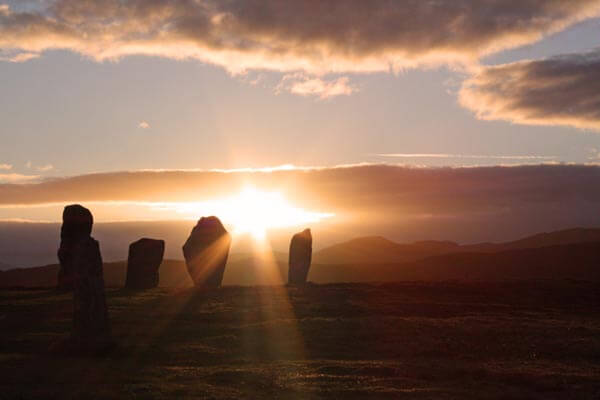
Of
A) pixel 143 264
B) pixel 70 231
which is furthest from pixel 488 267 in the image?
pixel 70 231

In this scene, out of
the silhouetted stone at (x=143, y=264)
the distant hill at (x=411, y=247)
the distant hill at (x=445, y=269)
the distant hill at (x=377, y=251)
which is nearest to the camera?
the silhouetted stone at (x=143, y=264)

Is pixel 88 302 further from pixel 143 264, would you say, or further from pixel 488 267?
pixel 488 267

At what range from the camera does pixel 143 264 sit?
174ft

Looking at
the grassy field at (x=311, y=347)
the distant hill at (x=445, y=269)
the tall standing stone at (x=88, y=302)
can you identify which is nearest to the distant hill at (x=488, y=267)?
the distant hill at (x=445, y=269)

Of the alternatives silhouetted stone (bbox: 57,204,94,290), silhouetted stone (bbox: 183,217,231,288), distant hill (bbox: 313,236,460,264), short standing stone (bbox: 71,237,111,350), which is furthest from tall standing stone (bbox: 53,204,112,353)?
distant hill (bbox: 313,236,460,264)

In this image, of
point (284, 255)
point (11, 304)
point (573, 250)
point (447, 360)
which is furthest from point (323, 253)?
point (447, 360)

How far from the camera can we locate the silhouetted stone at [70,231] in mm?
48562

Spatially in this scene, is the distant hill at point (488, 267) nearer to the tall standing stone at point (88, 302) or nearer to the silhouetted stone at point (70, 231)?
the silhouetted stone at point (70, 231)

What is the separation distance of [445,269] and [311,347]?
70.5 meters

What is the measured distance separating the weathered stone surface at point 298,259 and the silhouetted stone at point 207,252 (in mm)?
6128

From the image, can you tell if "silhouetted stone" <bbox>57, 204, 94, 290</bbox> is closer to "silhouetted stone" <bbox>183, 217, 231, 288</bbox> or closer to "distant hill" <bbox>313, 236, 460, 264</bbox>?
"silhouetted stone" <bbox>183, 217, 231, 288</bbox>

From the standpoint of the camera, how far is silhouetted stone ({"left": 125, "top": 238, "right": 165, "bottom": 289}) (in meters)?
52.6

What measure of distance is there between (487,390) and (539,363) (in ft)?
18.2

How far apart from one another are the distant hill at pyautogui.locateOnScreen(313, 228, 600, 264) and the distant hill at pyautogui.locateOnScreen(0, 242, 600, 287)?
37.0 metres
